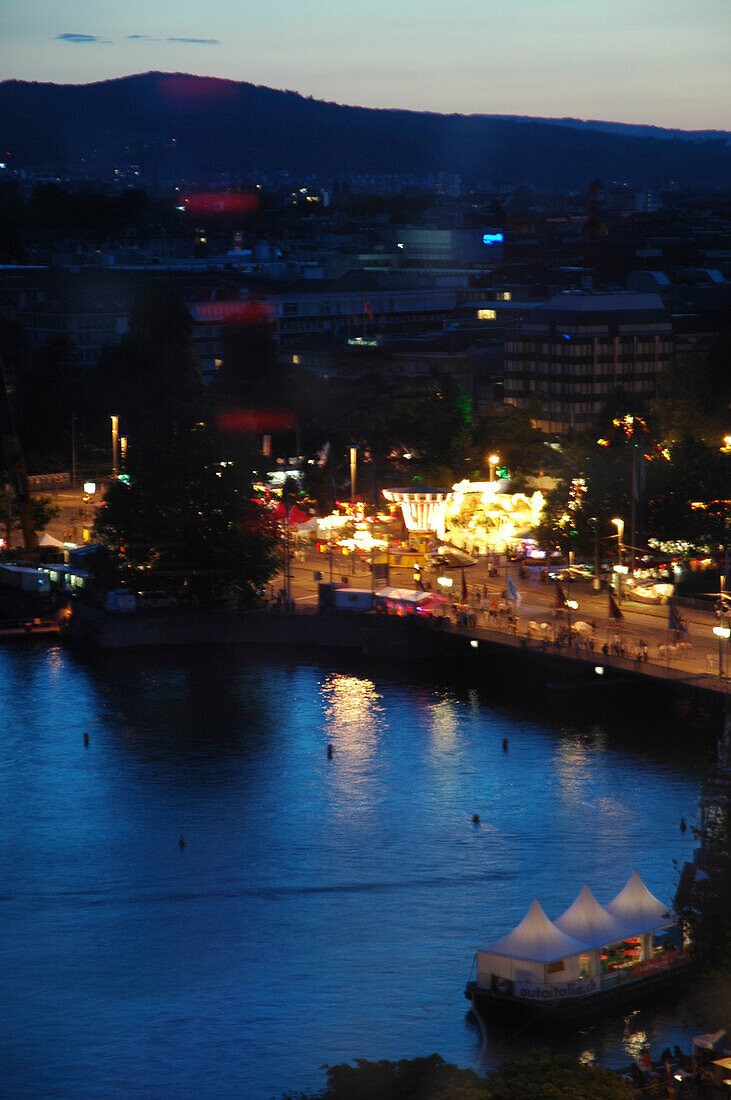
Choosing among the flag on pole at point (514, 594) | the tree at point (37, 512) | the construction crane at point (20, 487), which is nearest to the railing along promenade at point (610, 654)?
the flag on pole at point (514, 594)

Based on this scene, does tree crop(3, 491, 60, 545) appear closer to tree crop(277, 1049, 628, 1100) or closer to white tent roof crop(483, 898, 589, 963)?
white tent roof crop(483, 898, 589, 963)

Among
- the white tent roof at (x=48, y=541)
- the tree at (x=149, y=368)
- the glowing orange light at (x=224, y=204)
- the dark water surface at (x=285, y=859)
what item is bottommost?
the dark water surface at (x=285, y=859)

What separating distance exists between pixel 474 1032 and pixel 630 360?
131 ft

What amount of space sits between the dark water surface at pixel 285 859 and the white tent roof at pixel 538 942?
2.90ft

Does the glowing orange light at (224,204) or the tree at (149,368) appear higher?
the glowing orange light at (224,204)

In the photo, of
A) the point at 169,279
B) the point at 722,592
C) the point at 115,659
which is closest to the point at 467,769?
the point at 722,592

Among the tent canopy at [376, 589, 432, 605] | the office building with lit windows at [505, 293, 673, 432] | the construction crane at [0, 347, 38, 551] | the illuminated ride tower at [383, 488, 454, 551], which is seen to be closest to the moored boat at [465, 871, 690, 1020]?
the tent canopy at [376, 589, 432, 605]

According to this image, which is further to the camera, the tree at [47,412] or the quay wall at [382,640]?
the tree at [47,412]

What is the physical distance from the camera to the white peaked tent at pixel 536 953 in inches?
740

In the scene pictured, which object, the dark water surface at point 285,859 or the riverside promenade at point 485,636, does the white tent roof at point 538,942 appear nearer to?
the dark water surface at point 285,859

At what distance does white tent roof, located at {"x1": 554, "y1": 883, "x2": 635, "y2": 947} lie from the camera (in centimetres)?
1927

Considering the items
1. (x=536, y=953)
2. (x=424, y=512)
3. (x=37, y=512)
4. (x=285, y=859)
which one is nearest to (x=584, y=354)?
(x=424, y=512)

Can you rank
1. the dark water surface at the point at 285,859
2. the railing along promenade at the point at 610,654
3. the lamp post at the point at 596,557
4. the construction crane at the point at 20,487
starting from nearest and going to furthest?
the dark water surface at the point at 285,859 → the railing along promenade at the point at 610,654 → the lamp post at the point at 596,557 → the construction crane at the point at 20,487

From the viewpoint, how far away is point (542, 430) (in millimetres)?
54812
